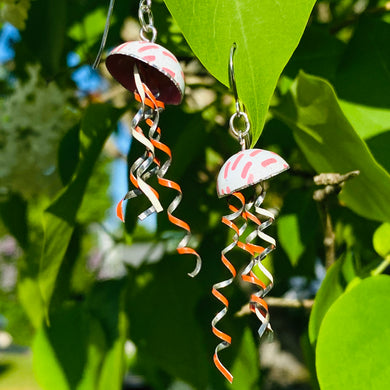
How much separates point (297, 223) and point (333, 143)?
20 centimetres

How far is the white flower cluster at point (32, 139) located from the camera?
67 centimetres

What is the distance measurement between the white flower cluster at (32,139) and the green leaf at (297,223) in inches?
10.8

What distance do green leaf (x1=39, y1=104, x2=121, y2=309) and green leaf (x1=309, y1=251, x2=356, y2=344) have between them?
181 millimetres

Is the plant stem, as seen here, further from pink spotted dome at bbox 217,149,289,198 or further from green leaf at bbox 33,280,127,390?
green leaf at bbox 33,280,127,390

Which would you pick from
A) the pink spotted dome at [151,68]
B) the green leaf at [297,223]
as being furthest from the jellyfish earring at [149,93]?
the green leaf at [297,223]

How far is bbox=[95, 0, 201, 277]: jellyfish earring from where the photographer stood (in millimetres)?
281

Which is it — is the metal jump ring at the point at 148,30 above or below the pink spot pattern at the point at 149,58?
below

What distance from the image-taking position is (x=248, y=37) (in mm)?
264

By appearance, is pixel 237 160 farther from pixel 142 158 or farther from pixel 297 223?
pixel 297 223

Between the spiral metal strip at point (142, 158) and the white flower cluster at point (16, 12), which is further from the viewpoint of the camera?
the white flower cluster at point (16, 12)

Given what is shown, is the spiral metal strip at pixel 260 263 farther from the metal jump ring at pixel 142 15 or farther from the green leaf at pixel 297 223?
the green leaf at pixel 297 223

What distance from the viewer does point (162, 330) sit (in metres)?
0.60

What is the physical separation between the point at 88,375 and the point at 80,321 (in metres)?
0.06

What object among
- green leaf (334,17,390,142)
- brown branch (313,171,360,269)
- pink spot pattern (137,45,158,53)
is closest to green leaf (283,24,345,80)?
green leaf (334,17,390,142)
